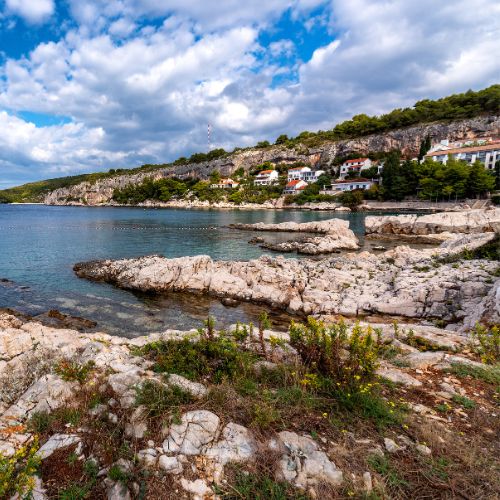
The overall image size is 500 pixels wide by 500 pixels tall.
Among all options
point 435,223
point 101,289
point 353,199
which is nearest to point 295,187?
point 353,199

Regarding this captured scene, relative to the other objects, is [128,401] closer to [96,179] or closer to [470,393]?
[470,393]

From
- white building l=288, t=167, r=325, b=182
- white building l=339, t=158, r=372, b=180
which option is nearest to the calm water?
white building l=339, t=158, r=372, b=180

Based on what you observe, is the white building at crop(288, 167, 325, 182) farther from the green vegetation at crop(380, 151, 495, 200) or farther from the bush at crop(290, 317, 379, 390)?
the bush at crop(290, 317, 379, 390)

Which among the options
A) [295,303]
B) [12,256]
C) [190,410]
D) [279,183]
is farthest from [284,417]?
[279,183]

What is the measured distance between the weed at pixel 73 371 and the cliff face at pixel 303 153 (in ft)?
438

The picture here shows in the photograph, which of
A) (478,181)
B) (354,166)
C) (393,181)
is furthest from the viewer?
(354,166)

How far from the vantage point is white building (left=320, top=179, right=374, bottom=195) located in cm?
10127

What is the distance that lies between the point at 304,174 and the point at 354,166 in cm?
2264

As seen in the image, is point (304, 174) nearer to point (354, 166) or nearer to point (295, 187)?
point (295, 187)

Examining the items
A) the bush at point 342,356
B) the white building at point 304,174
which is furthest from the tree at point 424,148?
the bush at point 342,356

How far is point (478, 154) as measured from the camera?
87188 millimetres

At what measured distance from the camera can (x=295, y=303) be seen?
15.7 m

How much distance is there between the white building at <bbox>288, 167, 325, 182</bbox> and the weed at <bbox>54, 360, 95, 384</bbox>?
5058 inches

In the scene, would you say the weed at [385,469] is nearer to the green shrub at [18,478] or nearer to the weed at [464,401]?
the weed at [464,401]
